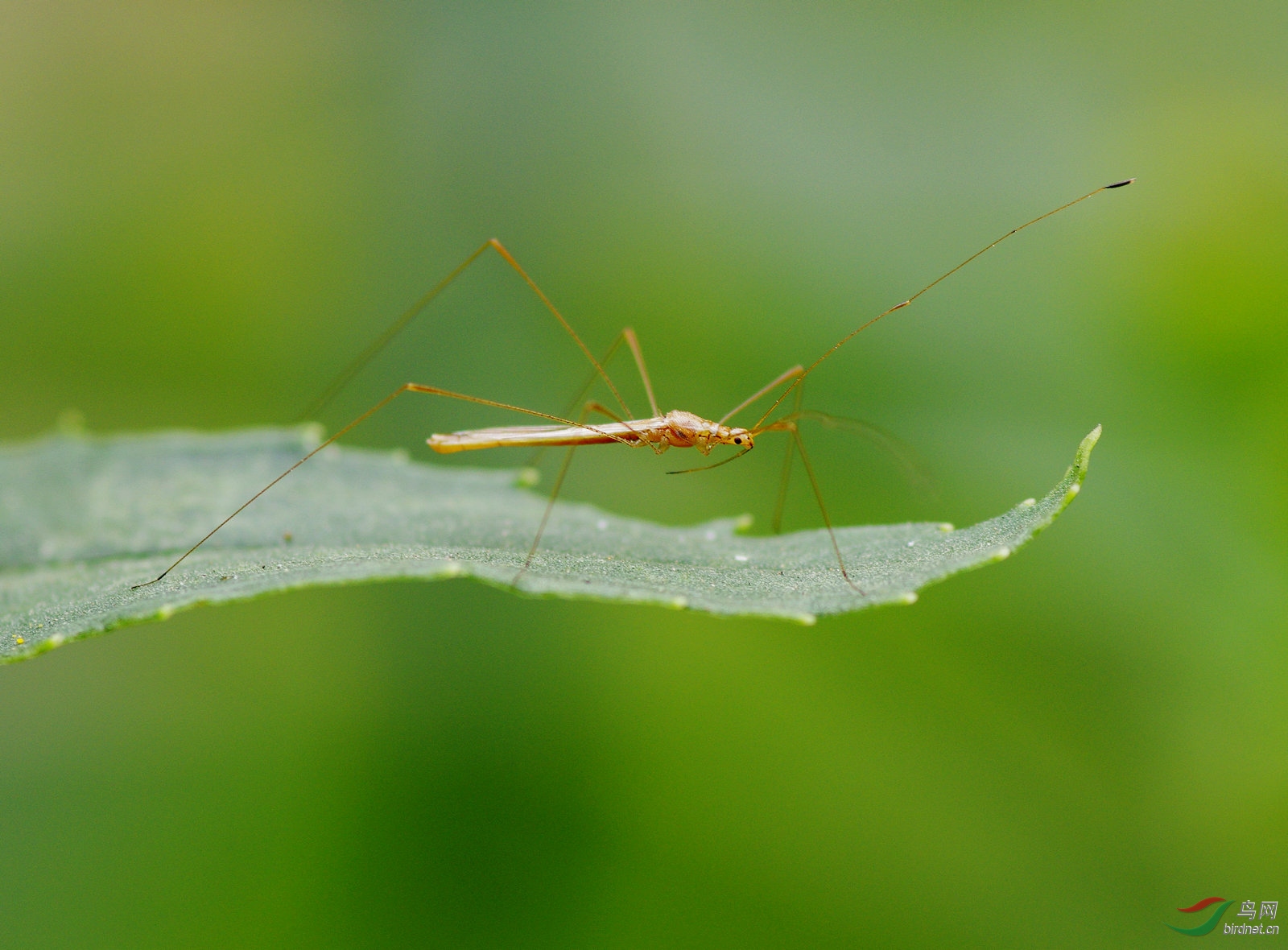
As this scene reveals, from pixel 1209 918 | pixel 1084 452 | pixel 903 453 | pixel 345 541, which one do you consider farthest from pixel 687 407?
pixel 1209 918

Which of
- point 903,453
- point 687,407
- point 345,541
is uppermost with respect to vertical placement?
point 345,541

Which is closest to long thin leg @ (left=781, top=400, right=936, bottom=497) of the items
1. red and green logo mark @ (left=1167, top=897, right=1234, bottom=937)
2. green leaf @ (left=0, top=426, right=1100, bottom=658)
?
green leaf @ (left=0, top=426, right=1100, bottom=658)

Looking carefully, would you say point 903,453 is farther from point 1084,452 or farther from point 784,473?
point 1084,452

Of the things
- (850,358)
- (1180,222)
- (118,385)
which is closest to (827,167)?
(850,358)

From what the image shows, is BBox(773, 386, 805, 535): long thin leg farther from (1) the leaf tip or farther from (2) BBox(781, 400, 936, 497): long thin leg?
(1) the leaf tip

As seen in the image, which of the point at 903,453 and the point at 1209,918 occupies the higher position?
the point at 903,453

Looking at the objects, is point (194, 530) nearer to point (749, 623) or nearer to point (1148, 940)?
point (749, 623)

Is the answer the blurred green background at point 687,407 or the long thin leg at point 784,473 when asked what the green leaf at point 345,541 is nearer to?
the long thin leg at point 784,473
